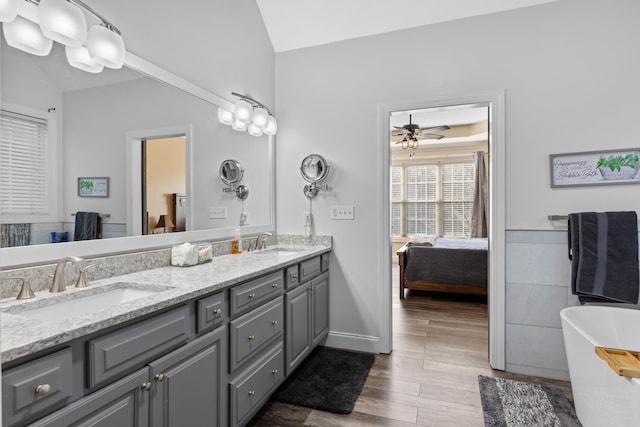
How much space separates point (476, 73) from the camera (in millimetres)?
2646

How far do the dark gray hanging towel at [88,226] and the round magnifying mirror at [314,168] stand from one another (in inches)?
66.5

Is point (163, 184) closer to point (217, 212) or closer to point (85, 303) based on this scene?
point (217, 212)

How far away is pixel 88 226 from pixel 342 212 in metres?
1.87

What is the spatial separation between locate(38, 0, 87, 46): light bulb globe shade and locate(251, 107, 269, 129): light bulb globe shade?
1439 mm

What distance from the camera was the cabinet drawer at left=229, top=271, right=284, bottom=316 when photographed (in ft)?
5.63

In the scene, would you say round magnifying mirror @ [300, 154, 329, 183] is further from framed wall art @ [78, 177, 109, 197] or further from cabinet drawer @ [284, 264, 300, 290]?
framed wall art @ [78, 177, 109, 197]

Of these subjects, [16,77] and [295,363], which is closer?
[16,77]

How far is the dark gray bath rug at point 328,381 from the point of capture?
85.6 inches

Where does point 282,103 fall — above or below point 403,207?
above

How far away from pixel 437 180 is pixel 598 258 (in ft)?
17.3

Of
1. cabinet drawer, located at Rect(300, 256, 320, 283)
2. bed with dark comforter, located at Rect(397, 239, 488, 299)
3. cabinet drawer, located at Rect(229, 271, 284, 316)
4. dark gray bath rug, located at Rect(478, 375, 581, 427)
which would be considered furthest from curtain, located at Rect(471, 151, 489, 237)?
cabinet drawer, located at Rect(229, 271, 284, 316)

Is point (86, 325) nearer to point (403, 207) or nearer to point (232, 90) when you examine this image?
point (232, 90)

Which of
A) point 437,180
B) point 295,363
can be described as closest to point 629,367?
point 295,363

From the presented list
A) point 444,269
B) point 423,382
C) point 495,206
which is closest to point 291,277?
point 423,382
